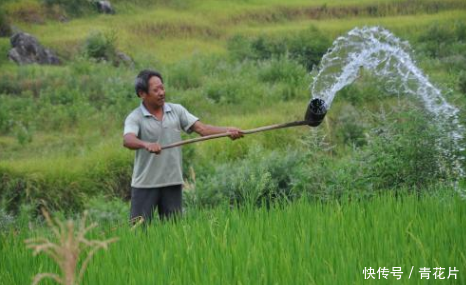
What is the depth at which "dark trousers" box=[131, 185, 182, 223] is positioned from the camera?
4.27 m

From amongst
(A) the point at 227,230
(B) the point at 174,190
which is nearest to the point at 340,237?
(A) the point at 227,230

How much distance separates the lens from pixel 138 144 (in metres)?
4.06

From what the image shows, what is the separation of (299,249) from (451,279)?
625 millimetres

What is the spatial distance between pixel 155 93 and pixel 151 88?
4cm

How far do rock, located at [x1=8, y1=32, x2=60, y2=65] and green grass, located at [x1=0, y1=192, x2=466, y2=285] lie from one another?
9.46 meters

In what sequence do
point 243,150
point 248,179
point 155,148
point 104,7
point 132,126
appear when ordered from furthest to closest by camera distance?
1. point 104,7
2. point 243,150
3. point 248,179
4. point 132,126
5. point 155,148

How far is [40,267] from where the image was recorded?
2877 mm

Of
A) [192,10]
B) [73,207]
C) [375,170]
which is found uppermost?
[192,10]

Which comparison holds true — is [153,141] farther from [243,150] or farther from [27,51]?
[27,51]

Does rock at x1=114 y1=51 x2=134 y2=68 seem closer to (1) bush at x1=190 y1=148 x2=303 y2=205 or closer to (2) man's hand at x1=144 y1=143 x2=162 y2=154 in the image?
(1) bush at x1=190 y1=148 x2=303 y2=205

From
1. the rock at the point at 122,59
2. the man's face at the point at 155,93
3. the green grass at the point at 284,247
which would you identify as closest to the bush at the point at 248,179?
the man's face at the point at 155,93

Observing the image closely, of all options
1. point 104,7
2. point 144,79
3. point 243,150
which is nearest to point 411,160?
point 144,79

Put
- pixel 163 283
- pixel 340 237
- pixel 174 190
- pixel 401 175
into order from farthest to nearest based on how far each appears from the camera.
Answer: pixel 401 175
pixel 174 190
pixel 340 237
pixel 163 283

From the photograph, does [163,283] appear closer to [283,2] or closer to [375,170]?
[375,170]
